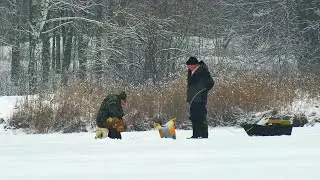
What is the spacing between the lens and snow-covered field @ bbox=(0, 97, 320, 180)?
280 inches

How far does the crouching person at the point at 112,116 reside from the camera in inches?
500

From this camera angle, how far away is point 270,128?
43.2 feet

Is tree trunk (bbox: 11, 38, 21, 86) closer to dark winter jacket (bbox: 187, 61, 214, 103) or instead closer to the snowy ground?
the snowy ground

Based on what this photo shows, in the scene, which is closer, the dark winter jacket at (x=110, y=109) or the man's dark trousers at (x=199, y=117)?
the man's dark trousers at (x=199, y=117)

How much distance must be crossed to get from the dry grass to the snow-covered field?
2.12 m

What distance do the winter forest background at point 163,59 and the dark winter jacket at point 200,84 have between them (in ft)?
12.4

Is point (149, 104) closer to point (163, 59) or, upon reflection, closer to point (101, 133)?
point (101, 133)

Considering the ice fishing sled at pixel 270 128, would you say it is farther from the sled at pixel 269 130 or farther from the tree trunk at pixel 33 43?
the tree trunk at pixel 33 43

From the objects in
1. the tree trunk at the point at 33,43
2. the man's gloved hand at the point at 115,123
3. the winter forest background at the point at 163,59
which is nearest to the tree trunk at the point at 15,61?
the winter forest background at the point at 163,59

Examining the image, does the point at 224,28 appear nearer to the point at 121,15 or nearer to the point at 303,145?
the point at 121,15

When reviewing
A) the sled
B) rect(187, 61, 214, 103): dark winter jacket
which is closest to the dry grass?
the sled

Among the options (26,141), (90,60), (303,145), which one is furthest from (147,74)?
(303,145)

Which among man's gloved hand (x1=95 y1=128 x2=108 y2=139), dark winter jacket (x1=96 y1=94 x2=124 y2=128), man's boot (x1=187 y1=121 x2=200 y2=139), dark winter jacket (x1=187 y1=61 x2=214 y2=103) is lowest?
man's gloved hand (x1=95 y1=128 x2=108 y2=139)

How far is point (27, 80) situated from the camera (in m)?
25.5
